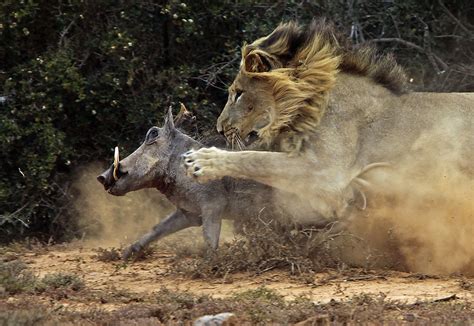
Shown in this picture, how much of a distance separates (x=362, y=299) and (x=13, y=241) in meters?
4.72

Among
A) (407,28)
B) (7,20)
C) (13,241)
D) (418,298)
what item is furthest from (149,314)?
(407,28)

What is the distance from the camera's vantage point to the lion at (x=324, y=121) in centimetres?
753

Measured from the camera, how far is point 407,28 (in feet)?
37.7

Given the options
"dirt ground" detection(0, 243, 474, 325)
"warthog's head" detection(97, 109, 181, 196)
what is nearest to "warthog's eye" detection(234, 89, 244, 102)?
"warthog's head" detection(97, 109, 181, 196)

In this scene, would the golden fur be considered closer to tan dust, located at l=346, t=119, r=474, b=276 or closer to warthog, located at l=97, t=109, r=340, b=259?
tan dust, located at l=346, t=119, r=474, b=276

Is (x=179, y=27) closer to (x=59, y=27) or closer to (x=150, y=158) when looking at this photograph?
(x=59, y=27)

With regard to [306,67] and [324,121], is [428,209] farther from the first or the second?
[306,67]

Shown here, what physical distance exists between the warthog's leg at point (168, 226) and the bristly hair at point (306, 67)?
1.24m

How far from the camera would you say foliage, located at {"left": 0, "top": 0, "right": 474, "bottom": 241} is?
1022cm

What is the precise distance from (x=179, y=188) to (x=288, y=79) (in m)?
1.40

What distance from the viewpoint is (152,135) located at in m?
8.71

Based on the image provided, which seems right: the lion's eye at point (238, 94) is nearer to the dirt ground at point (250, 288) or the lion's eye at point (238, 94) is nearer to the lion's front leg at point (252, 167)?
the lion's front leg at point (252, 167)

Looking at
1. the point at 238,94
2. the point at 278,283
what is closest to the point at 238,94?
the point at 238,94

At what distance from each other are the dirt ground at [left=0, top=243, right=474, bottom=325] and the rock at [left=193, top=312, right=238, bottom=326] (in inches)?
19.0
